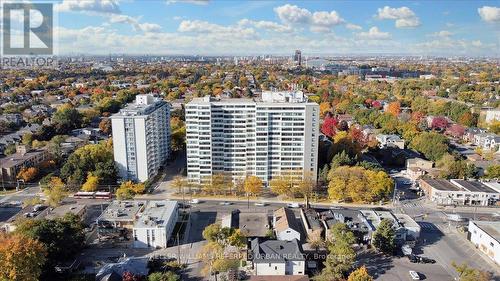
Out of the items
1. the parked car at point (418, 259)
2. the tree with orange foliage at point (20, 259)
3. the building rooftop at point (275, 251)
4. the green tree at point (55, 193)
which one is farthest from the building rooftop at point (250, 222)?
the green tree at point (55, 193)

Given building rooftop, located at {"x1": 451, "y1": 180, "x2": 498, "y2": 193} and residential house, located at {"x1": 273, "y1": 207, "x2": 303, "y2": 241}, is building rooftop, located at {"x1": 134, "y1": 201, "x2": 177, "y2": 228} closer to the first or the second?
residential house, located at {"x1": 273, "y1": 207, "x2": 303, "y2": 241}

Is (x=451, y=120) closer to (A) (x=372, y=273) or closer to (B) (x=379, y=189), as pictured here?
(B) (x=379, y=189)

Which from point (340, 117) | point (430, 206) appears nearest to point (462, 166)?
point (430, 206)

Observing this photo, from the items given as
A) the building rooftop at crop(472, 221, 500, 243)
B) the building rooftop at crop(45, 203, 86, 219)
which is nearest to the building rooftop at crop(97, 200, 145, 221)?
the building rooftop at crop(45, 203, 86, 219)

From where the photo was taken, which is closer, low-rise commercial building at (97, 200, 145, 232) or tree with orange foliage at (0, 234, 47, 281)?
tree with orange foliage at (0, 234, 47, 281)

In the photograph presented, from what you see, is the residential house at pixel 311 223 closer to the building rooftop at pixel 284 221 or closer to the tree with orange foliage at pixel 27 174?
the building rooftop at pixel 284 221

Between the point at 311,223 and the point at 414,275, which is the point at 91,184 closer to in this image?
the point at 311,223
